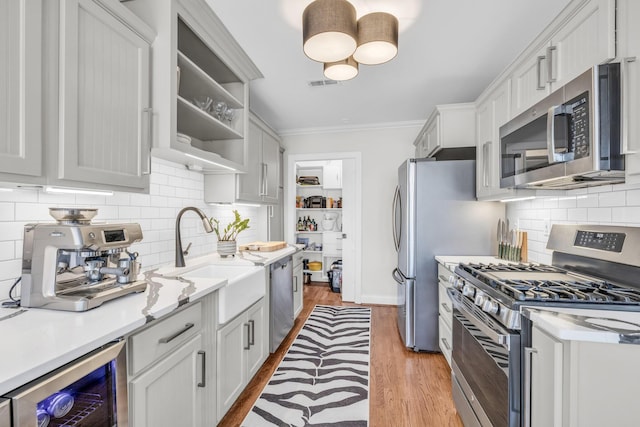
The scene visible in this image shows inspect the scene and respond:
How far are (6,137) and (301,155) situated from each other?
3.64 meters

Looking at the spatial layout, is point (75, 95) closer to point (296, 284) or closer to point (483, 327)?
point (483, 327)

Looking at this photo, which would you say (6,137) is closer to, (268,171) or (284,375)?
(284,375)

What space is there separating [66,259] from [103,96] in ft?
2.29

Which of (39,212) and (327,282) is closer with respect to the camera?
(39,212)

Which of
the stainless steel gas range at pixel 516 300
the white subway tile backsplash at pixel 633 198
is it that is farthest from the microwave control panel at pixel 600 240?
the white subway tile backsplash at pixel 633 198

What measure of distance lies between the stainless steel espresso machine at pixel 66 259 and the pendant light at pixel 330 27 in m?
1.30

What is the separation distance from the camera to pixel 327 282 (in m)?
5.52

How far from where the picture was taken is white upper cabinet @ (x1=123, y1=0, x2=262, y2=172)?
1609 millimetres

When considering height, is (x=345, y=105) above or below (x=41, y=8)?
above

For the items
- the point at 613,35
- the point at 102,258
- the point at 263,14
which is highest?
the point at 263,14

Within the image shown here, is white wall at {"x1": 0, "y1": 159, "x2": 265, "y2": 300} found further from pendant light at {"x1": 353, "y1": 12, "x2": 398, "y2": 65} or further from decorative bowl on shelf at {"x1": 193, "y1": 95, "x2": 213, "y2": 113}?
pendant light at {"x1": 353, "y1": 12, "x2": 398, "y2": 65}

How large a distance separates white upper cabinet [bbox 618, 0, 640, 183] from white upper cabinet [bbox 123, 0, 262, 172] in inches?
78.4

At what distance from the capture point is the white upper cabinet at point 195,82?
161 cm

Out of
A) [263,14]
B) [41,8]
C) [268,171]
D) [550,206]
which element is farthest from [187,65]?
[550,206]
